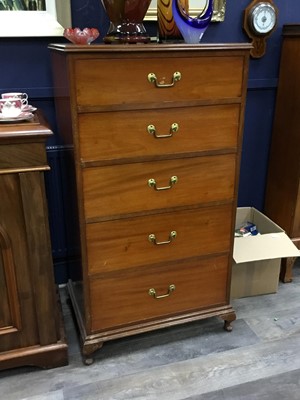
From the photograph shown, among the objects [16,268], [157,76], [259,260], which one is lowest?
[259,260]

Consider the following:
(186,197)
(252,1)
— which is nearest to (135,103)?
(186,197)

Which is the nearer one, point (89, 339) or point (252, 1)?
point (89, 339)

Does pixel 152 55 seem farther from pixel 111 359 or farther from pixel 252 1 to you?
pixel 111 359

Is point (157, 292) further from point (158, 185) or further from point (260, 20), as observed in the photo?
point (260, 20)

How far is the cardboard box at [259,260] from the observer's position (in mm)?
1811

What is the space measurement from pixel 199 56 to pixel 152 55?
16 centimetres

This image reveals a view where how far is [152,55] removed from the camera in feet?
4.04

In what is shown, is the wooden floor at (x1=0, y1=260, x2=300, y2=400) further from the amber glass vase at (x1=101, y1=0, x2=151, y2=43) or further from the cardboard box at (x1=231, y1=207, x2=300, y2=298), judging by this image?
the amber glass vase at (x1=101, y1=0, x2=151, y2=43)

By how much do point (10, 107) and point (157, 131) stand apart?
1.60ft

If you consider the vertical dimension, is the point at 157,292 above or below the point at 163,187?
below

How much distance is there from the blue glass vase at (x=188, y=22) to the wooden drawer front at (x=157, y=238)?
594mm

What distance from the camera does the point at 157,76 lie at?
4.15 feet

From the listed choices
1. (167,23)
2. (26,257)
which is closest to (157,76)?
(167,23)

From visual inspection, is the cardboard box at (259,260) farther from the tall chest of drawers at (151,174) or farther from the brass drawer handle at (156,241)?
the brass drawer handle at (156,241)
